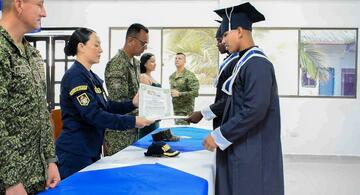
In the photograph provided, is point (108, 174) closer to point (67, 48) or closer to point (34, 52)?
point (34, 52)

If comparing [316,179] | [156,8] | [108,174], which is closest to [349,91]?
[316,179]

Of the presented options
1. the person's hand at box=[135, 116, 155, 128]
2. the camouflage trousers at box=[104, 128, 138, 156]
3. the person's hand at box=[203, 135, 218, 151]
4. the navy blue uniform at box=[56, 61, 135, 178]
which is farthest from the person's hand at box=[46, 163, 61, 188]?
the camouflage trousers at box=[104, 128, 138, 156]

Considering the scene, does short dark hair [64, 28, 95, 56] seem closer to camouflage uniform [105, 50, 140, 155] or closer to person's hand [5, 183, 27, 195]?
camouflage uniform [105, 50, 140, 155]

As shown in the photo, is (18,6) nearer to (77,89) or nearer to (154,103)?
(77,89)

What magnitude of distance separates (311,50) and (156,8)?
2.73m

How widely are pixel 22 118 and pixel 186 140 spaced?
5.61 feet

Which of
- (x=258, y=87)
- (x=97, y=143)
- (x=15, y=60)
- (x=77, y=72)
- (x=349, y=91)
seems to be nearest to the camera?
(x=15, y=60)

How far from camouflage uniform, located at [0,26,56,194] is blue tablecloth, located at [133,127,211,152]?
45.4 inches

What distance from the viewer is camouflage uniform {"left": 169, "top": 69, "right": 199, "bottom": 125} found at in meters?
5.23

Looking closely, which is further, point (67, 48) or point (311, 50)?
point (311, 50)

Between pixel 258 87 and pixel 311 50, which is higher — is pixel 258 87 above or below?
below

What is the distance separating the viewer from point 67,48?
8.18 feet

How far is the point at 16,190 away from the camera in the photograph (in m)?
1.46

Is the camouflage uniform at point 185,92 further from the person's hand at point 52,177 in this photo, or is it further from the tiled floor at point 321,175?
the person's hand at point 52,177
